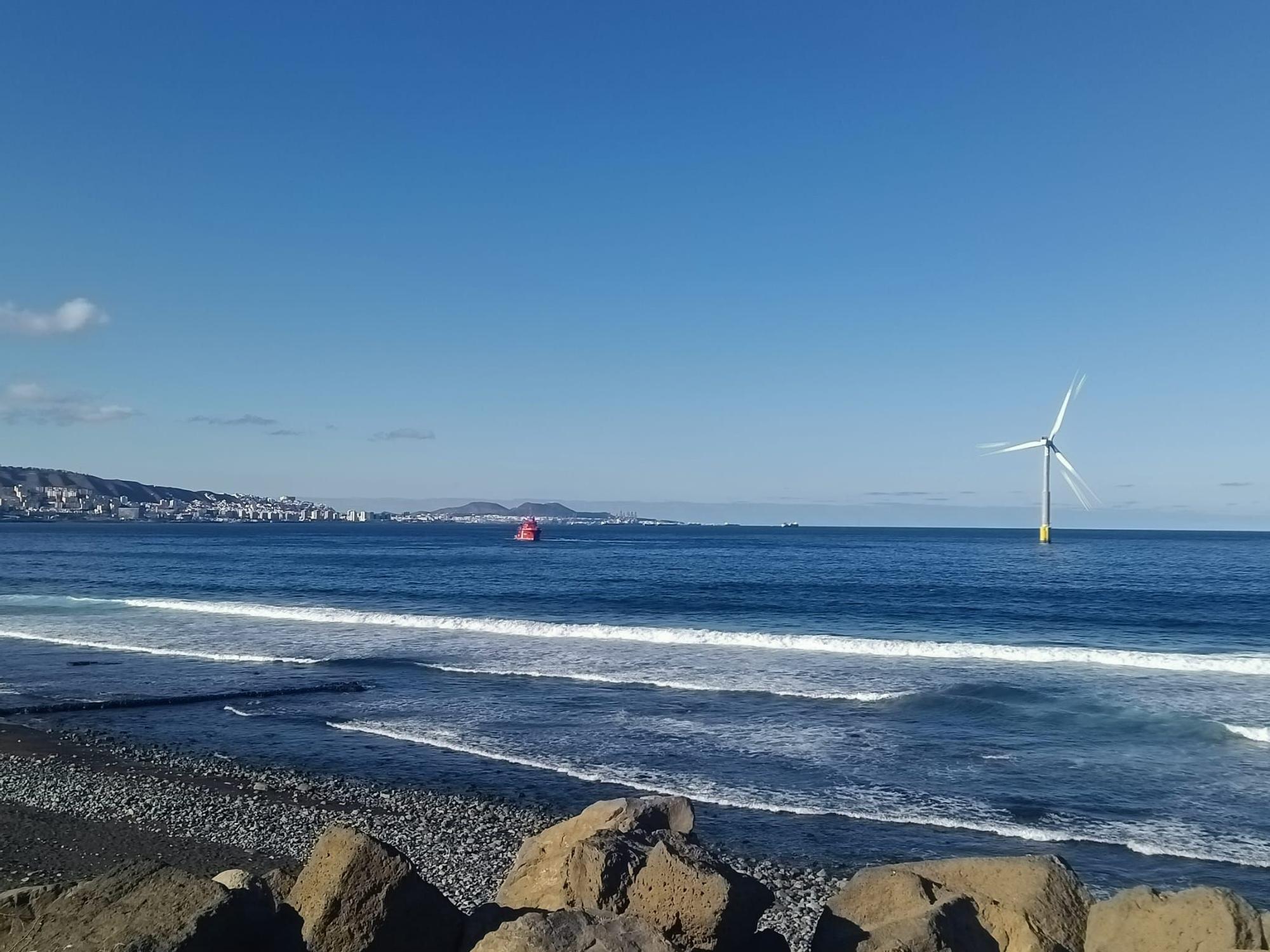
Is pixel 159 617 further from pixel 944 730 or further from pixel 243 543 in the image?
pixel 243 543

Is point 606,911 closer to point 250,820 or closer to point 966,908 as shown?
point 966,908

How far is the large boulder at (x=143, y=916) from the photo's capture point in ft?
17.4

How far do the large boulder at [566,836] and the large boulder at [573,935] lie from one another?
121cm

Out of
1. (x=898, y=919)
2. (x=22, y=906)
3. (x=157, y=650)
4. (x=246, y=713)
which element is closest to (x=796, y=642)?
(x=246, y=713)

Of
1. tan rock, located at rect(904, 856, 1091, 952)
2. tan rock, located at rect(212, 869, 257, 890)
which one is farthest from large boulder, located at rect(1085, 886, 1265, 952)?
tan rock, located at rect(212, 869, 257, 890)

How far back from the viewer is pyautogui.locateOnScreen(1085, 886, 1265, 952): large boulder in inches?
243

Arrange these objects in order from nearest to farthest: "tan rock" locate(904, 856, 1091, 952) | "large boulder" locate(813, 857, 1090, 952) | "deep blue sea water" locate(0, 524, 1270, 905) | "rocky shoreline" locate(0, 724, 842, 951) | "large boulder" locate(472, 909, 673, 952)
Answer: "large boulder" locate(472, 909, 673, 952), "large boulder" locate(813, 857, 1090, 952), "tan rock" locate(904, 856, 1091, 952), "rocky shoreline" locate(0, 724, 842, 951), "deep blue sea water" locate(0, 524, 1270, 905)

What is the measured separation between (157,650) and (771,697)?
1952 cm

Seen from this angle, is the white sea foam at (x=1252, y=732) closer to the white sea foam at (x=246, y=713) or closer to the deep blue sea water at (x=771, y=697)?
the deep blue sea water at (x=771, y=697)

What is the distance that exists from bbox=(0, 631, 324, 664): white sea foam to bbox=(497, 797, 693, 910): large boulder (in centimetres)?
2191

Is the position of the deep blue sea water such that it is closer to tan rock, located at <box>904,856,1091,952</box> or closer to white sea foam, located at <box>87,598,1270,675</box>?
white sea foam, located at <box>87,598,1270,675</box>

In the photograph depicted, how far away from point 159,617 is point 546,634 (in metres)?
17.0

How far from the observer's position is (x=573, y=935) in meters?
5.55

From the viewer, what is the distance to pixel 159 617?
131 ft
